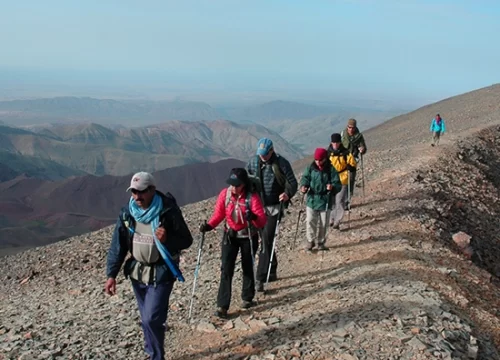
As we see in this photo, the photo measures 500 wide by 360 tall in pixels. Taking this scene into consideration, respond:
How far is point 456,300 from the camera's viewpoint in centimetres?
761

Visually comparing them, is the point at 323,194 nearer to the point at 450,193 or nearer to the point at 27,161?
the point at 450,193

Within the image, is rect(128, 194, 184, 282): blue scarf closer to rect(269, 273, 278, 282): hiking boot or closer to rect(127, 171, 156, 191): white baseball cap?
rect(127, 171, 156, 191): white baseball cap

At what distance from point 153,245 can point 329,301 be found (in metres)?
3.18

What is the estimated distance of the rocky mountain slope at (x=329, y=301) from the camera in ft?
20.4

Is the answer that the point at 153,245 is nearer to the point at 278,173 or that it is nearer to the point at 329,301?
the point at 278,173

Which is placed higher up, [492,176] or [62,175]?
[492,176]

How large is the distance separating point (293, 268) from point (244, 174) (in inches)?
150

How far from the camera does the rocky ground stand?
6215 mm

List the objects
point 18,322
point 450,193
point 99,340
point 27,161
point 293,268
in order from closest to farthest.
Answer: point 99,340, point 18,322, point 293,268, point 450,193, point 27,161

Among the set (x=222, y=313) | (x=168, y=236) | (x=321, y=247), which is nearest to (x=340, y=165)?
(x=321, y=247)

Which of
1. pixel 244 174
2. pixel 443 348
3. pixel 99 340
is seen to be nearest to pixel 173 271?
pixel 244 174

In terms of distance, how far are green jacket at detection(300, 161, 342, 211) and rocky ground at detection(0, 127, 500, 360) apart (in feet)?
3.96

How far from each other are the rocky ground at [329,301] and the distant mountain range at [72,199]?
151 feet

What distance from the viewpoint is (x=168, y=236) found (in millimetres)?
5488
